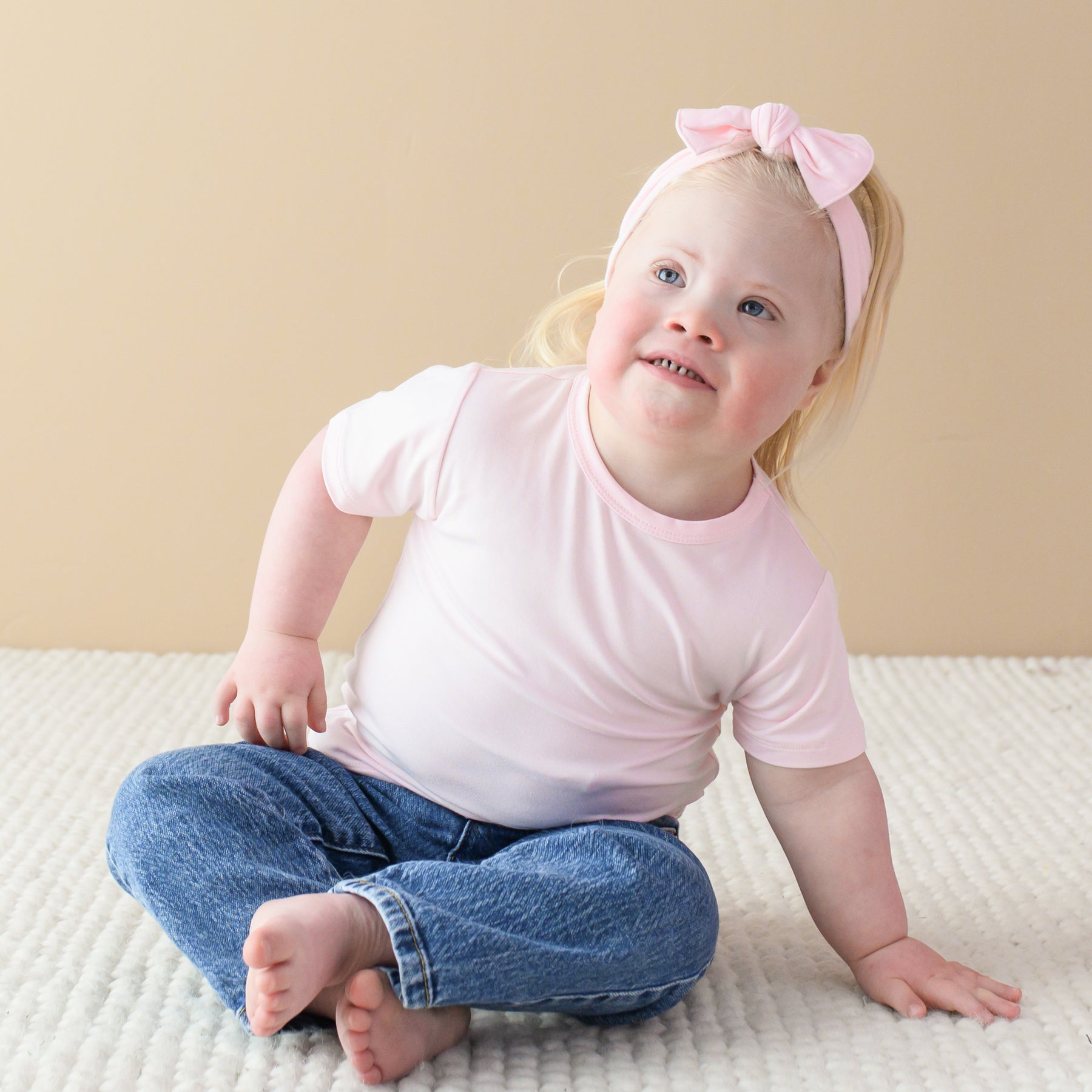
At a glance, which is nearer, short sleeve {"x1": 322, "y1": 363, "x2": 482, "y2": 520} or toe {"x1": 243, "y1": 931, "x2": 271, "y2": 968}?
toe {"x1": 243, "y1": 931, "x2": 271, "y2": 968}

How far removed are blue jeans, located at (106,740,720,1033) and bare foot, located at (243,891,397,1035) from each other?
0.01 metres

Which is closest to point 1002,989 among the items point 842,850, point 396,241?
point 842,850

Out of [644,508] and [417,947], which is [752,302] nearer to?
[644,508]

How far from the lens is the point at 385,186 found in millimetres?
1381

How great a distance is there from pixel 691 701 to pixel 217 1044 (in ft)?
1.10

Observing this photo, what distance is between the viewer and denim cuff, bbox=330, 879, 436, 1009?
60 cm

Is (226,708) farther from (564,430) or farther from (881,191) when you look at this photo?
(881,191)

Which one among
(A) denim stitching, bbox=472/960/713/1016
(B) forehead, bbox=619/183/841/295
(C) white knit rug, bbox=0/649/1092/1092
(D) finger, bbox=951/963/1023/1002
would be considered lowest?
(C) white knit rug, bbox=0/649/1092/1092

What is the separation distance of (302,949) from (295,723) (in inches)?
9.5

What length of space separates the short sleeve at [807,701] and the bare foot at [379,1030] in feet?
0.89

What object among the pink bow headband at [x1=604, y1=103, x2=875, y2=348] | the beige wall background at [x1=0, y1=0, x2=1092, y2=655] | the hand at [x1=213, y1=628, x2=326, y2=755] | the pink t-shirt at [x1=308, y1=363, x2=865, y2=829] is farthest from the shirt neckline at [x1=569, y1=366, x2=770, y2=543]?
the beige wall background at [x1=0, y1=0, x2=1092, y2=655]

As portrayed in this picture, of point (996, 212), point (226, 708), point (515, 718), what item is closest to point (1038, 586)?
point (996, 212)

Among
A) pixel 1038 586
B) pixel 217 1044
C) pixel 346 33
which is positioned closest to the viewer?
pixel 217 1044

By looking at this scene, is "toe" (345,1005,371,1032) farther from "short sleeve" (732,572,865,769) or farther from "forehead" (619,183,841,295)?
"forehead" (619,183,841,295)
